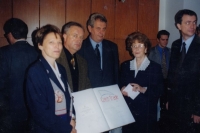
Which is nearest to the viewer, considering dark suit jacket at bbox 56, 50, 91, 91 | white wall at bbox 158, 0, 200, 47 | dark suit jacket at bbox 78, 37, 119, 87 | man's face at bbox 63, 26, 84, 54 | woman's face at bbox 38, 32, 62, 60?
woman's face at bbox 38, 32, 62, 60

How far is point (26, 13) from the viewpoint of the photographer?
3.22m

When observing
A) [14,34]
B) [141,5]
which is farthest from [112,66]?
[141,5]

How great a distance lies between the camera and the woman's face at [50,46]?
152 cm

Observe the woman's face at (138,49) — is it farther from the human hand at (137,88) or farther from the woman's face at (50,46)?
the woman's face at (50,46)

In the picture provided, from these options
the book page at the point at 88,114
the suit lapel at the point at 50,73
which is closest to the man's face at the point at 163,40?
the book page at the point at 88,114

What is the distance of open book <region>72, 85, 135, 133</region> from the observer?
168cm

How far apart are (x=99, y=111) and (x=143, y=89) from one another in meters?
0.67

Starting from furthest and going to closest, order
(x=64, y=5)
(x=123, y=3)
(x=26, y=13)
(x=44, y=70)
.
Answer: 1. (x=123, y=3)
2. (x=64, y=5)
3. (x=26, y=13)
4. (x=44, y=70)

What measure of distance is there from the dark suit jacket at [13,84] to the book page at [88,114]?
845 mm

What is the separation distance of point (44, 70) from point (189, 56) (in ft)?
5.43

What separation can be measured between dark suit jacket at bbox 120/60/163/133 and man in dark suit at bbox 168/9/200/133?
25cm

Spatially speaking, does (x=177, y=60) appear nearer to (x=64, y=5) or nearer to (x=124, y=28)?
(x=124, y=28)

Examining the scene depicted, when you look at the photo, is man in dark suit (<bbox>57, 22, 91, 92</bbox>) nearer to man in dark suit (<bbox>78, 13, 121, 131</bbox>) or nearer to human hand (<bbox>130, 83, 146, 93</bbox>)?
man in dark suit (<bbox>78, 13, 121, 131</bbox>)

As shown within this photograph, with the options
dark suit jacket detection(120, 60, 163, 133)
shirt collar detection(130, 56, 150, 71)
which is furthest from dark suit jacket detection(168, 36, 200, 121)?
shirt collar detection(130, 56, 150, 71)
